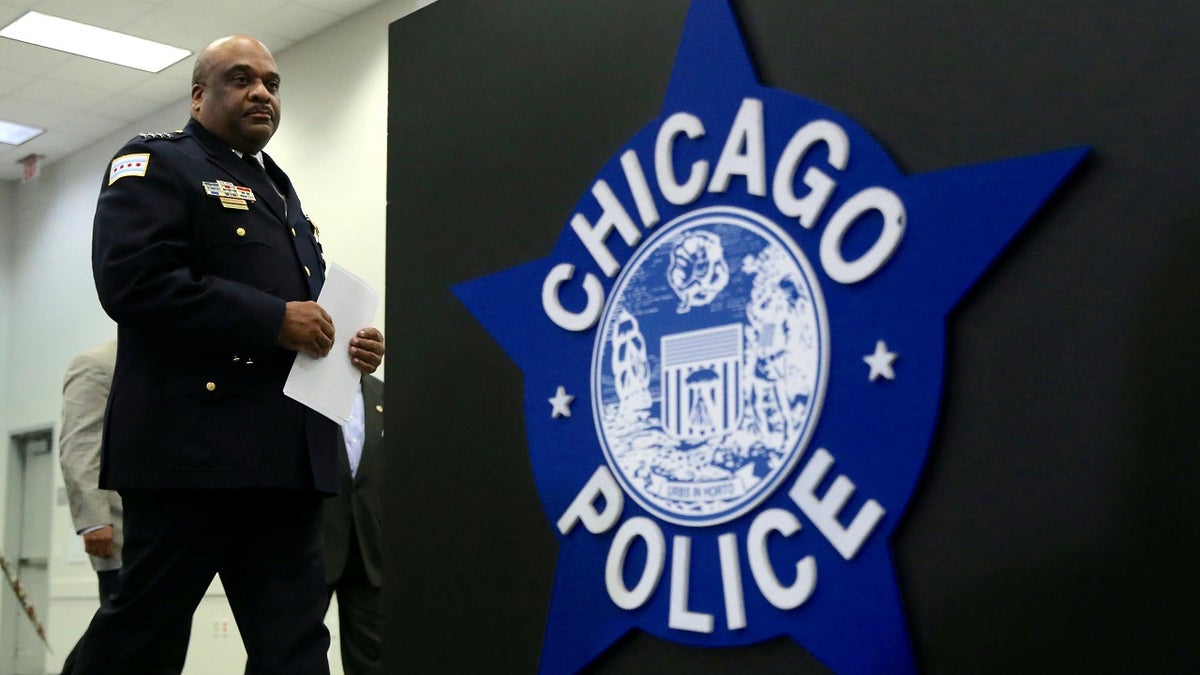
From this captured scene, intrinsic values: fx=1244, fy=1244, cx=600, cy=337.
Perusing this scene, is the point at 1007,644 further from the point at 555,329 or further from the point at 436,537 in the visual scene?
the point at 436,537

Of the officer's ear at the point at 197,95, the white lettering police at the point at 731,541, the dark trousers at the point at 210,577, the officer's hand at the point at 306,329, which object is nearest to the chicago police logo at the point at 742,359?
the white lettering police at the point at 731,541

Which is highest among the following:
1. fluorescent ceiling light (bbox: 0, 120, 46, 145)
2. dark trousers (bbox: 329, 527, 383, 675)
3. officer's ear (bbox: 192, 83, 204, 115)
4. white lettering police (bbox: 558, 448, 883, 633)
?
fluorescent ceiling light (bbox: 0, 120, 46, 145)

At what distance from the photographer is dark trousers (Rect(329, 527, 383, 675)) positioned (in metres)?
3.81

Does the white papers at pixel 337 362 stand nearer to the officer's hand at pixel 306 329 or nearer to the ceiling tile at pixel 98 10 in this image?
the officer's hand at pixel 306 329

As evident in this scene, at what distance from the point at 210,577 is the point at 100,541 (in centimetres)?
166

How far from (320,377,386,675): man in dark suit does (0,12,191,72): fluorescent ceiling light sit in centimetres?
357

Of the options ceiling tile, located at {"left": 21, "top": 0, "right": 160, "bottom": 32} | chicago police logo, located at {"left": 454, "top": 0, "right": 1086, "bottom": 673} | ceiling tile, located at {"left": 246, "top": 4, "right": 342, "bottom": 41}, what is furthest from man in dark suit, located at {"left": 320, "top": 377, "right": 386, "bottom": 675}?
ceiling tile, located at {"left": 21, "top": 0, "right": 160, "bottom": 32}

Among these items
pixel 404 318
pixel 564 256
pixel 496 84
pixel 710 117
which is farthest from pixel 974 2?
pixel 404 318

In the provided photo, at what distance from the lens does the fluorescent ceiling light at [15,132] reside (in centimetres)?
800

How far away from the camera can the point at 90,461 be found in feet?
11.6

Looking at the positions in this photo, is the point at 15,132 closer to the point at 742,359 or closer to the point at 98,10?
the point at 98,10

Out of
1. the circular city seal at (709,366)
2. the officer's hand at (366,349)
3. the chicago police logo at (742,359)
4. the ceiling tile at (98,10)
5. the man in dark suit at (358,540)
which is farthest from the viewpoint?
the ceiling tile at (98,10)

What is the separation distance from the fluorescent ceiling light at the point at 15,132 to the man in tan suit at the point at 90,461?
5.05 meters

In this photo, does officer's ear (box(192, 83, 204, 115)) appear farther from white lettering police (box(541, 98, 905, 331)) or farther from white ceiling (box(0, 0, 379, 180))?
white ceiling (box(0, 0, 379, 180))
